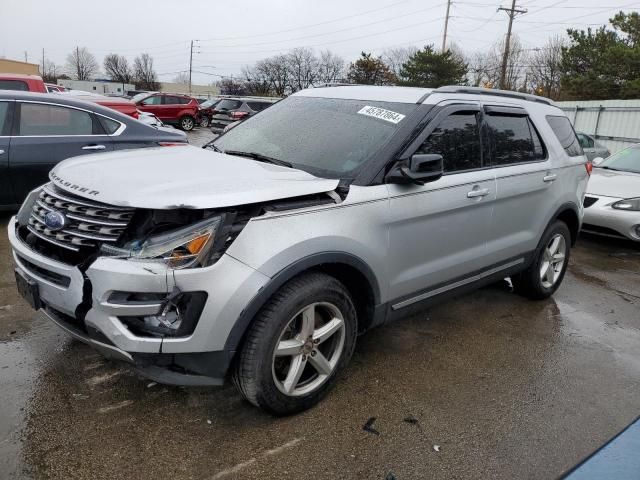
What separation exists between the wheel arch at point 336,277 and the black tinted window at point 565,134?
9.03 feet

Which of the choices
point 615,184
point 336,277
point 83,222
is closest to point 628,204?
point 615,184

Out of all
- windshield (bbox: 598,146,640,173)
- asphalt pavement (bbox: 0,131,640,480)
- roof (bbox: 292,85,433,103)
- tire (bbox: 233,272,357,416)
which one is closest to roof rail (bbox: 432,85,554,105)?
roof (bbox: 292,85,433,103)

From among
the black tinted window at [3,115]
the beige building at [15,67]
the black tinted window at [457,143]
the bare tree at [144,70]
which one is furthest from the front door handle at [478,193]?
Answer: the bare tree at [144,70]

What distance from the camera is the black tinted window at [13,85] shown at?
866 cm

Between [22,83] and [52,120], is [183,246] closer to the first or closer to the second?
[52,120]

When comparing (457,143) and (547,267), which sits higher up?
(457,143)

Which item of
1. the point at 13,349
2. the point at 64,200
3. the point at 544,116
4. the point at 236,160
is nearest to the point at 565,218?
the point at 544,116

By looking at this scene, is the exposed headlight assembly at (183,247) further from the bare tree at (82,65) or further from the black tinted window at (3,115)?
the bare tree at (82,65)

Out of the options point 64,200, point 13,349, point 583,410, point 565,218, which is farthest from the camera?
point 565,218

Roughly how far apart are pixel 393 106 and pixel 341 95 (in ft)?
1.75

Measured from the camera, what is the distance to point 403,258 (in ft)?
10.9

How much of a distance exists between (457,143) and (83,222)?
2.48 m

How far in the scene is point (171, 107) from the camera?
24203 millimetres

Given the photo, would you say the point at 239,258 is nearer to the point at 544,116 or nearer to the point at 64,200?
the point at 64,200
